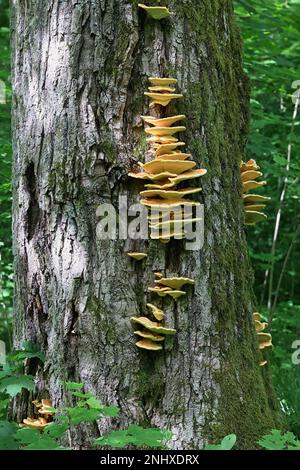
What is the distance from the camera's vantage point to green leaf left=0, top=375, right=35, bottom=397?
10.6 feet

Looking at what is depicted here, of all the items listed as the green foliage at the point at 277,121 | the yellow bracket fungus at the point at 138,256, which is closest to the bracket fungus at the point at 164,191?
the yellow bracket fungus at the point at 138,256

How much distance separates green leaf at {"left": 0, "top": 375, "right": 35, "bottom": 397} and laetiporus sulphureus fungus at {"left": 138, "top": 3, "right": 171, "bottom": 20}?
7.46ft

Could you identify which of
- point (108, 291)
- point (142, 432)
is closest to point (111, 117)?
point (108, 291)

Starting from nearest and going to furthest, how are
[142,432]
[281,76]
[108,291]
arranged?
[142,432], [108,291], [281,76]

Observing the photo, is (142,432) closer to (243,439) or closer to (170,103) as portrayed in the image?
(243,439)

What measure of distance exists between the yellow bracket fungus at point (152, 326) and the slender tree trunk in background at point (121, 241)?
0.25ft

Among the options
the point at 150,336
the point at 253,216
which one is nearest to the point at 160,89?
the point at 253,216

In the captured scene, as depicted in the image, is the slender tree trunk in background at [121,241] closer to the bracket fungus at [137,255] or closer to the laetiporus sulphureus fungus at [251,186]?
the bracket fungus at [137,255]

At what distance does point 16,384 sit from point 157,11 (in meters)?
2.33

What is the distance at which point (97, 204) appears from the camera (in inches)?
140

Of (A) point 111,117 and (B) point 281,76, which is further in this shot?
(B) point 281,76

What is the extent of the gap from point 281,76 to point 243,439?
495 centimetres

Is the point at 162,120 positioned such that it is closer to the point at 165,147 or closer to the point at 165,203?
the point at 165,147

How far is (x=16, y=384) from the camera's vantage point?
10.8 feet
